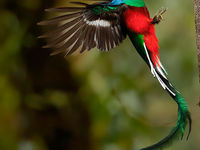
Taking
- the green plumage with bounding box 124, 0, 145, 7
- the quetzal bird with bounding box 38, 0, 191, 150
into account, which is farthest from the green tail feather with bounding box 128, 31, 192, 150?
the green plumage with bounding box 124, 0, 145, 7

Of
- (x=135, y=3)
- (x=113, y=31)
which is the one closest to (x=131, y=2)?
(x=135, y=3)

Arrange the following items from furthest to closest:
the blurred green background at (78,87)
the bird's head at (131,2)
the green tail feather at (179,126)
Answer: the blurred green background at (78,87) < the bird's head at (131,2) < the green tail feather at (179,126)

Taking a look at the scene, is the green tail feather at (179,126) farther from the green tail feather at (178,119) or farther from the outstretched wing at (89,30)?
the outstretched wing at (89,30)

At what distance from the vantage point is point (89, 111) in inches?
106

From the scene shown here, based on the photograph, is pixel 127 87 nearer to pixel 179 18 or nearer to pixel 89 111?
pixel 89 111

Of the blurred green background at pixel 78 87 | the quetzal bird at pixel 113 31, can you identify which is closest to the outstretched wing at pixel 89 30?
the quetzal bird at pixel 113 31

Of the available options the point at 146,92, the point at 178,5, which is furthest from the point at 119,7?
the point at 146,92

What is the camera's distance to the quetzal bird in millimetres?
975

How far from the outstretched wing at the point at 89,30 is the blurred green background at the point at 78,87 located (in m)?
1.35

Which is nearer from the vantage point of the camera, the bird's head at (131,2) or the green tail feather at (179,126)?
the green tail feather at (179,126)

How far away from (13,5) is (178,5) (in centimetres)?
103

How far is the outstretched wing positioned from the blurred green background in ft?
4.44

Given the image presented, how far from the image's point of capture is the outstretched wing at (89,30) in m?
1.12

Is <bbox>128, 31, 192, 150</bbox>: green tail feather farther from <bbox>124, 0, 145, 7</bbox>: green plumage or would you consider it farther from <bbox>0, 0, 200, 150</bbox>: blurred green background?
<bbox>0, 0, 200, 150</bbox>: blurred green background
